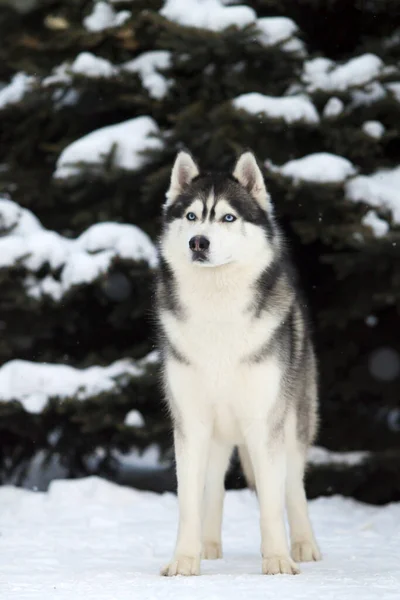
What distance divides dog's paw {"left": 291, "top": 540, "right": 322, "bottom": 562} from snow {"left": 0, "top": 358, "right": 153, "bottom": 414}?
Answer: 7.74 ft

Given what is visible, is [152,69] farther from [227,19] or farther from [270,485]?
[270,485]

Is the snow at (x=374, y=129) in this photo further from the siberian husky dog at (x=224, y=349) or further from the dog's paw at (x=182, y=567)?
the dog's paw at (x=182, y=567)

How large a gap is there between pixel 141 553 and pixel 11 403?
2.05 m

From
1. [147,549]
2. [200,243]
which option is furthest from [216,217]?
[147,549]

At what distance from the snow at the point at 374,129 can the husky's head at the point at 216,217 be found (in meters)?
2.21

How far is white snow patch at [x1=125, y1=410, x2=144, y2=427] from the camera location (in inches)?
284

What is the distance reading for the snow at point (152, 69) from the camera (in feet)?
24.8

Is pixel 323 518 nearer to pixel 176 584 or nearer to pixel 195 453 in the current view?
pixel 195 453

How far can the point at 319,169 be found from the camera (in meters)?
→ 6.88

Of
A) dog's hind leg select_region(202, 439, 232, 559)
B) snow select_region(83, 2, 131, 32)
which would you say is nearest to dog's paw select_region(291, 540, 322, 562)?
dog's hind leg select_region(202, 439, 232, 559)

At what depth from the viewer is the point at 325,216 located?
7086 mm

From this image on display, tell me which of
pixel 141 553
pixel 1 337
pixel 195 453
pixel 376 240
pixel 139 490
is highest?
pixel 376 240

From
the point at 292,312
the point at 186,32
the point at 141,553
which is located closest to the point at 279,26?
the point at 186,32

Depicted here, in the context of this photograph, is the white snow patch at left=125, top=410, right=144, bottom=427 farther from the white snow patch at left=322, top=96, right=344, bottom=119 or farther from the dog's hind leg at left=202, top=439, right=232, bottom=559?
the white snow patch at left=322, top=96, right=344, bottom=119
